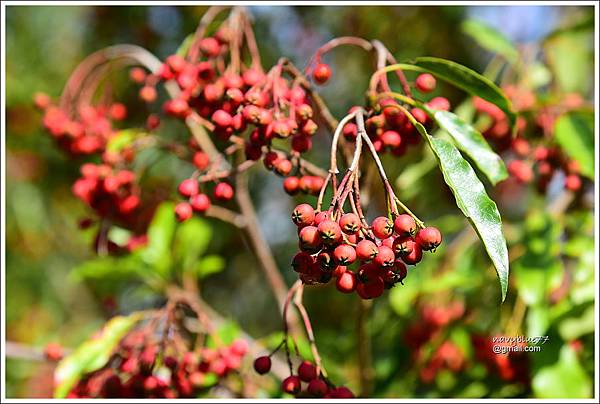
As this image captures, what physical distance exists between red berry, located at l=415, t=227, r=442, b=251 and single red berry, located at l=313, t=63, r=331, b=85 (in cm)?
46

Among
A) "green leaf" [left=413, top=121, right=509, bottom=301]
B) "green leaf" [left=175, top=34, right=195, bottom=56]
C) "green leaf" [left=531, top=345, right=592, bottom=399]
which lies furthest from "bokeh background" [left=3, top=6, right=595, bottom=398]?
"green leaf" [left=175, top=34, right=195, bottom=56]

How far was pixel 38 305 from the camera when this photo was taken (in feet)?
11.8

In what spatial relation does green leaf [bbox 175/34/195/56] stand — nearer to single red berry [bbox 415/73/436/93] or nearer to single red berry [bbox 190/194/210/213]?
single red berry [bbox 190/194/210/213]

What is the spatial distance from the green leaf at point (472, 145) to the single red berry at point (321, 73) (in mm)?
273

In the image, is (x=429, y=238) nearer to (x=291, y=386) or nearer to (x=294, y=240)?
(x=291, y=386)

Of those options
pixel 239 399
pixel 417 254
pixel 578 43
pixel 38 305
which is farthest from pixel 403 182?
pixel 38 305

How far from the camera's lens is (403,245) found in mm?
973

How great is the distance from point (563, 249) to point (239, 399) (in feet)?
3.15

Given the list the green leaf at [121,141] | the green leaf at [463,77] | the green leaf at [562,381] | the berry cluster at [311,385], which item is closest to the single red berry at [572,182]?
the green leaf at [562,381]

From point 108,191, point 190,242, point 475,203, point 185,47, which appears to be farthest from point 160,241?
point 475,203

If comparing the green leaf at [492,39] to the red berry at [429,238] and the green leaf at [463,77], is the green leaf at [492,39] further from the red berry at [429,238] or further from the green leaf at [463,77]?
the red berry at [429,238]

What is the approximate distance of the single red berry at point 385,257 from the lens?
3.09ft

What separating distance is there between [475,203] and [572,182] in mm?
971

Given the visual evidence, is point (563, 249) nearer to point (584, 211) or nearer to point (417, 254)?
point (584, 211)
